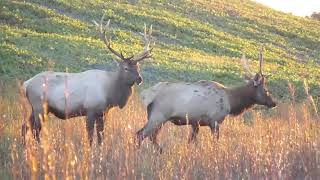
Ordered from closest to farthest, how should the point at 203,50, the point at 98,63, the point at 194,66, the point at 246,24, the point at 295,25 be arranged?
the point at 98,63 → the point at 194,66 → the point at 203,50 → the point at 246,24 → the point at 295,25

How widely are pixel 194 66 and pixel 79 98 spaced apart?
1472cm

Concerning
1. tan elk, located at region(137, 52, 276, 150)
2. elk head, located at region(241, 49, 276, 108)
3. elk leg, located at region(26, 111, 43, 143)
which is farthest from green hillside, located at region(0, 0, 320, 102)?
elk head, located at region(241, 49, 276, 108)

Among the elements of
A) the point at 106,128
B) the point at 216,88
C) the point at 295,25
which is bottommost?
the point at 295,25

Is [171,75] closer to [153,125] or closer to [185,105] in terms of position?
[185,105]

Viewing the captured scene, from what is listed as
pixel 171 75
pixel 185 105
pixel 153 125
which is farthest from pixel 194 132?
pixel 171 75

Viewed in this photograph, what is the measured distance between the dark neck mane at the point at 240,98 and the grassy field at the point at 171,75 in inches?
15.3

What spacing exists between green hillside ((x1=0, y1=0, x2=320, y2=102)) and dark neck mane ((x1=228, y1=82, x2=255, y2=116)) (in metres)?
7.79

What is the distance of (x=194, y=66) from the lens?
23.3 meters

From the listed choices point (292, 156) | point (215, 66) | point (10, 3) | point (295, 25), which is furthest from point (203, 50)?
point (292, 156)

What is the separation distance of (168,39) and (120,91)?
20.1m

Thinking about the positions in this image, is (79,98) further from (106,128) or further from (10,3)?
(10,3)

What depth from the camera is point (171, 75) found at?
68.2 ft

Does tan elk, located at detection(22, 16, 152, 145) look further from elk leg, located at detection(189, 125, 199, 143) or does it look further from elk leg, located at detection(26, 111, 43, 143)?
elk leg, located at detection(189, 125, 199, 143)

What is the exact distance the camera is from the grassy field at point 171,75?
5.77 meters
